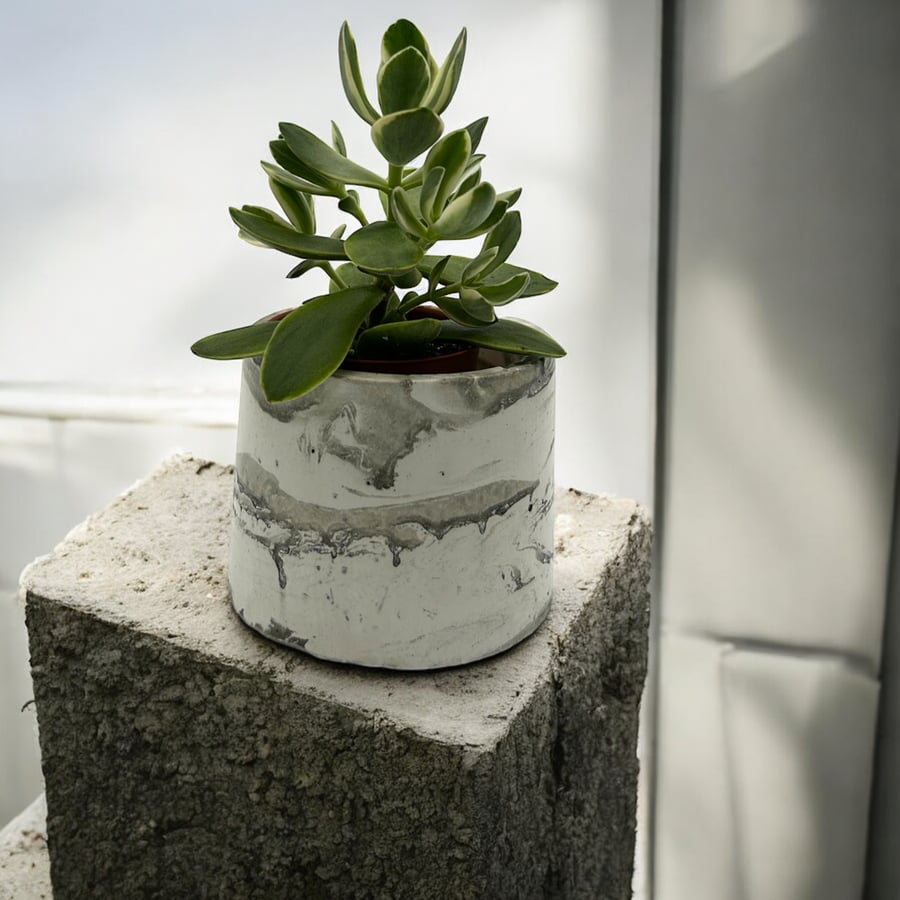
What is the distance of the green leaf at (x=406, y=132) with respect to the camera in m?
0.55

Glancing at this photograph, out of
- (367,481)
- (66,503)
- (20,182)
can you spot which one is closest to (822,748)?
(367,481)

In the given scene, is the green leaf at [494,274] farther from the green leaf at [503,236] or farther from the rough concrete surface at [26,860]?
the rough concrete surface at [26,860]

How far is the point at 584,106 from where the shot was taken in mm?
1071

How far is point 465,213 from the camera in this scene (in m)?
0.58

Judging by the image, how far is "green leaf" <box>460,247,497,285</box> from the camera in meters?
0.61

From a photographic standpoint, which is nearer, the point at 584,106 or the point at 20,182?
the point at 584,106

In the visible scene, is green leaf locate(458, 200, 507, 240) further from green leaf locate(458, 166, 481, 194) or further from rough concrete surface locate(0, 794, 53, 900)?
rough concrete surface locate(0, 794, 53, 900)

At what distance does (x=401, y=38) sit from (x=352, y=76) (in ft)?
0.13

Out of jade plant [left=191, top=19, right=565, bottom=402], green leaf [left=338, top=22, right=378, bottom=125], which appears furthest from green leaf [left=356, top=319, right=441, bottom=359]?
green leaf [left=338, top=22, right=378, bottom=125]

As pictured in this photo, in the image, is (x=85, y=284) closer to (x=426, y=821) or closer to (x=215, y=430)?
(x=215, y=430)

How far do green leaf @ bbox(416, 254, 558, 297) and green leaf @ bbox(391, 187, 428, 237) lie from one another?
0.06 meters

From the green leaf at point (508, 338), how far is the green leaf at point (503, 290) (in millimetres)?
24

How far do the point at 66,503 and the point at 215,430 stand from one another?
0.82 ft

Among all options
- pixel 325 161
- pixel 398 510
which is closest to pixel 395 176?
pixel 325 161
